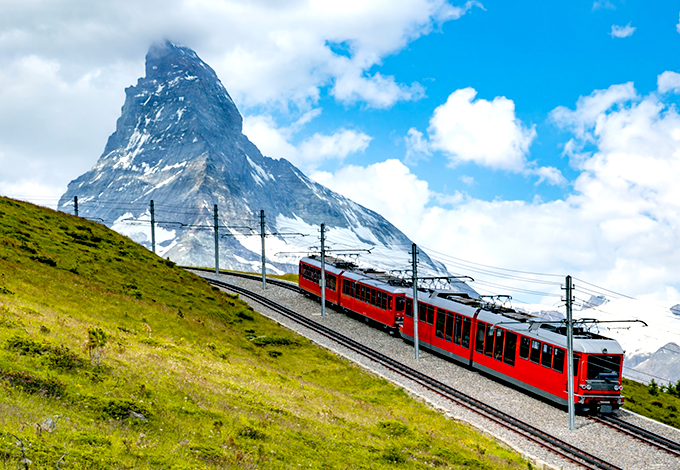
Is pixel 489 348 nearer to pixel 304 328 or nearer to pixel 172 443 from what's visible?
pixel 304 328

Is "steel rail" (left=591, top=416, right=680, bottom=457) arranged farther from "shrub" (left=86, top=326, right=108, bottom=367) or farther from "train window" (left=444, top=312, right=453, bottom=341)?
"shrub" (left=86, top=326, right=108, bottom=367)

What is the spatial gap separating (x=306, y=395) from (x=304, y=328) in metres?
22.4

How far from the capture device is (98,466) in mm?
10914

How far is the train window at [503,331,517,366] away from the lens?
30.7m

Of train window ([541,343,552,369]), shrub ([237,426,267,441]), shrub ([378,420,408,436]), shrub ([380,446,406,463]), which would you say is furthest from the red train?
shrub ([237,426,267,441])

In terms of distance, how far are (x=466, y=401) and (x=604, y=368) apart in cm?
715

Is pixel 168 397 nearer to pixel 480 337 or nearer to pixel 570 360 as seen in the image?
pixel 570 360

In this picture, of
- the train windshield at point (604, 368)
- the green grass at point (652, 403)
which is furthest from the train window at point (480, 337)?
the green grass at point (652, 403)

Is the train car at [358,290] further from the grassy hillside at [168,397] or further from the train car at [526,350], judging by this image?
the grassy hillside at [168,397]

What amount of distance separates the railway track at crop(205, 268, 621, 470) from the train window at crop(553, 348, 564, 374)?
12.7ft

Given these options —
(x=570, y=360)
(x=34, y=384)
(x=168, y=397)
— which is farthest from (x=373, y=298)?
(x=34, y=384)

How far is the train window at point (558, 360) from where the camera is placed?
27891 mm

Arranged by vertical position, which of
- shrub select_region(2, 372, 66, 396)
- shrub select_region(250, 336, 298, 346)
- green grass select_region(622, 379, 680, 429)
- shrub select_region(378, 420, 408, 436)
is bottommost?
green grass select_region(622, 379, 680, 429)

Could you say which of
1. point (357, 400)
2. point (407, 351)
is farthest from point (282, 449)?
point (407, 351)
